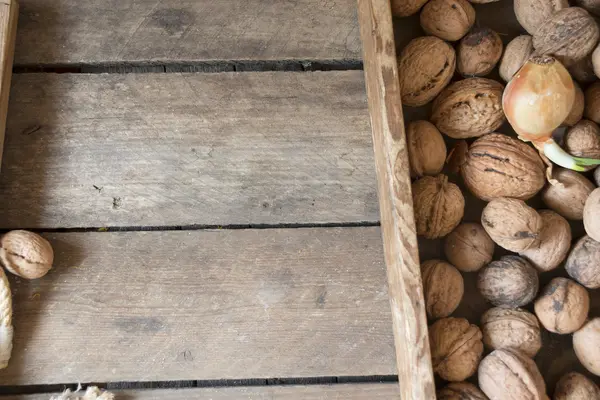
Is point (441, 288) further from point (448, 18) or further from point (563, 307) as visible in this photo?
point (448, 18)

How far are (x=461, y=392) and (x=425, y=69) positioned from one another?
0.47 m

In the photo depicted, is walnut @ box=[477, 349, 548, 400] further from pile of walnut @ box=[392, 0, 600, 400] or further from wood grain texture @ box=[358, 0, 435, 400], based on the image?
wood grain texture @ box=[358, 0, 435, 400]

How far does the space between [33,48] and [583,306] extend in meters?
0.91

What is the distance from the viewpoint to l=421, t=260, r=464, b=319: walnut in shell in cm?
91

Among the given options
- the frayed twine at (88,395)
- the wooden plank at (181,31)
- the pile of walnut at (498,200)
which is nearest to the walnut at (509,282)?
the pile of walnut at (498,200)

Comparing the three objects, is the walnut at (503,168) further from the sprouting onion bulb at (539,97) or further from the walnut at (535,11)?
the walnut at (535,11)

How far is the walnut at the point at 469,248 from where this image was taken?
0.94 meters

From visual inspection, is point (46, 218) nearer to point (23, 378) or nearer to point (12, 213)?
point (12, 213)

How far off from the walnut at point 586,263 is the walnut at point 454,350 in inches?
7.2

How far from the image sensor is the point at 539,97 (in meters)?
0.88

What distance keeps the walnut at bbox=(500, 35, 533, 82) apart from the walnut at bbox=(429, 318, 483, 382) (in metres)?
0.40

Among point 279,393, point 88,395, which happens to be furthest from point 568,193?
point 88,395

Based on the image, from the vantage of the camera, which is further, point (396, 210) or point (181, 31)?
point (181, 31)

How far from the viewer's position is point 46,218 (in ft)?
3.04
